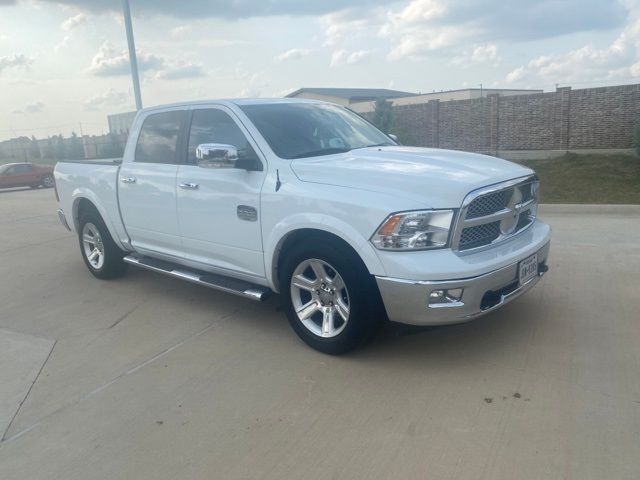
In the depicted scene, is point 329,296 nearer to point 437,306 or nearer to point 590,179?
point 437,306

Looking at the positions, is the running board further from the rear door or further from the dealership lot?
the dealership lot

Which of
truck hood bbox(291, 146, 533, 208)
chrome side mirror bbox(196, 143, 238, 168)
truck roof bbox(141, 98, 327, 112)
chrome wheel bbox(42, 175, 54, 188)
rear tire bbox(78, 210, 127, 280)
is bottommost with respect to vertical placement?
chrome wheel bbox(42, 175, 54, 188)

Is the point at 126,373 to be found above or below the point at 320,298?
below

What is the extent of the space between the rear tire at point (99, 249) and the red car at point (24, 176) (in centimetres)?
2041

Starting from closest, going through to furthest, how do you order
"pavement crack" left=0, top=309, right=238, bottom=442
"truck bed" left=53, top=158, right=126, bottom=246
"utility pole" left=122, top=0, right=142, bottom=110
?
"pavement crack" left=0, top=309, right=238, bottom=442 → "truck bed" left=53, top=158, right=126, bottom=246 → "utility pole" left=122, top=0, right=142, bottom=110

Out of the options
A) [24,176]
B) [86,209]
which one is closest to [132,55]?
[86,209]

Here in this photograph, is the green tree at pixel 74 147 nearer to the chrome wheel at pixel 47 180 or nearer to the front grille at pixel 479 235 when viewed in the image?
the chrome wheel at pixel 47 180

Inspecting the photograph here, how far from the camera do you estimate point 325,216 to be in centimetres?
399

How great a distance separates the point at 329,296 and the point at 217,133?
188 centimetres

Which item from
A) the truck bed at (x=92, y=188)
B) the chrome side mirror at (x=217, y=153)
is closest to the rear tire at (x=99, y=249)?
the truck bed at (x=92, y=188)

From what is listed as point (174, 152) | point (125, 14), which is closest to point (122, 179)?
point (174, 152)

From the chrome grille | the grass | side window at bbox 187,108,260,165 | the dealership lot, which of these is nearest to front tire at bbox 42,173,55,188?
the grass

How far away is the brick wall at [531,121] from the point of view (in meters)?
17.9

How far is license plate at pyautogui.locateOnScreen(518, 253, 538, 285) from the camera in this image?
4.06 meters
